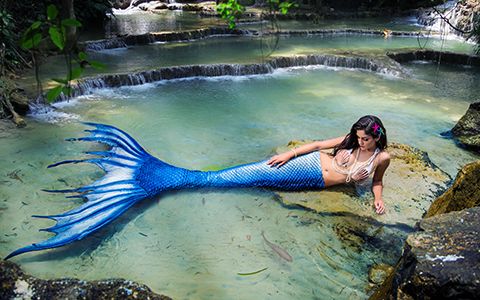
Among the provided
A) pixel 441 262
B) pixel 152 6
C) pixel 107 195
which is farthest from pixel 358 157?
pixel 152 6

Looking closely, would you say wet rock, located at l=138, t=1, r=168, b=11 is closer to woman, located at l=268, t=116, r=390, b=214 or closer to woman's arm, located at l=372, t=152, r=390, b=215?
woman, located at l=268, t=116, r=390, b=214

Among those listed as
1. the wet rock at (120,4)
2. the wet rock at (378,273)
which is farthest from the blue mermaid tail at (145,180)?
the wet rock at (120,4)

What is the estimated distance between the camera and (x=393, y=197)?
12.1ft

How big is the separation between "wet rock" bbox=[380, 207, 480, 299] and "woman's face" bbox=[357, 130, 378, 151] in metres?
1.32

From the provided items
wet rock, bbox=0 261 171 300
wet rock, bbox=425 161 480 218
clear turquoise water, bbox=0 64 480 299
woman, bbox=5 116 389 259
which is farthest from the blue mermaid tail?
wet rock, bbox=425 161 480 218

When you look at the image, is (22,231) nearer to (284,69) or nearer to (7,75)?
(7,75)

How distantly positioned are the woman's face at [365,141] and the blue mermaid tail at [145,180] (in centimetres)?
46

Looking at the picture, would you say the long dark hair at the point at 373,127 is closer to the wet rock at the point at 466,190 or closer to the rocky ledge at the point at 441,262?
the wet rock at the point at 466,190

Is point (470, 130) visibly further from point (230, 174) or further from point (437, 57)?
point (437, 57)

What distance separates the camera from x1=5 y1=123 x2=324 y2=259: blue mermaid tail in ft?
11.1

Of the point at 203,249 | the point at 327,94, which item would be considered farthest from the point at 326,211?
the point at 327,94

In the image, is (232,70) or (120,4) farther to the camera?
(120,4)

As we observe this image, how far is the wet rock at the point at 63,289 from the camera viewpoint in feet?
7.78

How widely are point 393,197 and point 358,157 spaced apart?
0.51 metres
